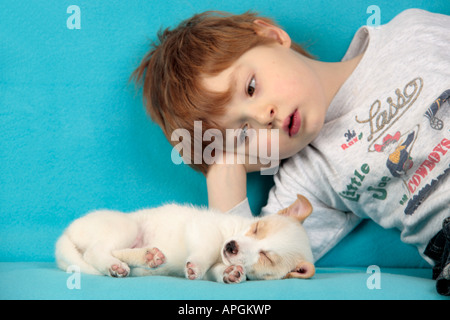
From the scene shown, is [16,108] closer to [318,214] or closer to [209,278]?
[209,278]

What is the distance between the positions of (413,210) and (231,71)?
0.68 metres

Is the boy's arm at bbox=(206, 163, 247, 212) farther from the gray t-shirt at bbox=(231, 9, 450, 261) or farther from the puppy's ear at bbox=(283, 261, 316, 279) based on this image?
the puppy's ear at bbox=(283, 261, 316, 279)

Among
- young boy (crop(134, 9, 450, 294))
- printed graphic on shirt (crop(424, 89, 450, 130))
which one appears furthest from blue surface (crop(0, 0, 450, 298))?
printed graphic on shirt (crop(424, 89, 450, 130))

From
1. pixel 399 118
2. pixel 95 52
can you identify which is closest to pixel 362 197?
pixel 399 118

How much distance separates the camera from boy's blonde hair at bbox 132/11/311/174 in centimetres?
142

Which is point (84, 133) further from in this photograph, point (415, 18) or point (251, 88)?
point (415, 18)

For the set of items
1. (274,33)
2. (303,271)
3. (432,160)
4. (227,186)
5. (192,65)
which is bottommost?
(303,271)

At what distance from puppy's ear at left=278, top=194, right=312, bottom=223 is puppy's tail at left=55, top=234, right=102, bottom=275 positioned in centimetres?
57

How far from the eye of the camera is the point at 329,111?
160cm

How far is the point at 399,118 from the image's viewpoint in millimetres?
1430

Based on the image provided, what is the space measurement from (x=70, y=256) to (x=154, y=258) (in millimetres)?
272

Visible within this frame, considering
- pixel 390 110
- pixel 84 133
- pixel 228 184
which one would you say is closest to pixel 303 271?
pixel 228 184

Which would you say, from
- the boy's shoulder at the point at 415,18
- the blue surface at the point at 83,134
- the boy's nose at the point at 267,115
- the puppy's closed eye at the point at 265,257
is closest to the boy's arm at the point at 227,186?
the blue surface at the point at 83,134

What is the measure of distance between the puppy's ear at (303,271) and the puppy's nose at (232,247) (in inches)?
5.9
